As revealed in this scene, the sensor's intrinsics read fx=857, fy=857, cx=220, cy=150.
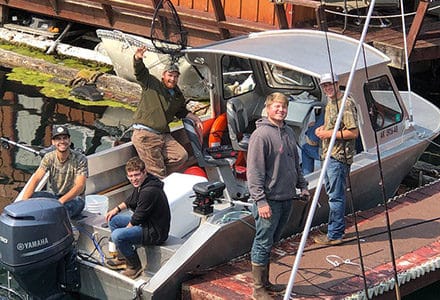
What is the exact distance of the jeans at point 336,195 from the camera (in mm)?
7432

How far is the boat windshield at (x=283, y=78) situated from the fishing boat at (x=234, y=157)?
0.04ft

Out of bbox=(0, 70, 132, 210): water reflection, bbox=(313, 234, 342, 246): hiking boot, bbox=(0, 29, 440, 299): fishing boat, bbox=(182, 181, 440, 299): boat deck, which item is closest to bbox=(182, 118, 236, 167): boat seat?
bbox=(0, 29, 440, 299): fishing boat

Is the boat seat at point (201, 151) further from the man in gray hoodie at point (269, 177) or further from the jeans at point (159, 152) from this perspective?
the man in gray hoodie at point (269, 177)

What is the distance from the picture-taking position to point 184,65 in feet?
43.6

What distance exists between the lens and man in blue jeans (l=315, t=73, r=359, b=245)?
727 cm

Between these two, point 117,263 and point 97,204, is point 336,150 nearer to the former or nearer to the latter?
point 117,263

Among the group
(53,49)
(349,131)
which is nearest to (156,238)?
(349,131)

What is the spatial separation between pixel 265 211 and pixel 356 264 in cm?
132

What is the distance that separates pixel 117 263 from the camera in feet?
23.3

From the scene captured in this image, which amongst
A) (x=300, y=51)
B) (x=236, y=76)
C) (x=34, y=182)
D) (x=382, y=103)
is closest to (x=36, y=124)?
(x=236, y=76)

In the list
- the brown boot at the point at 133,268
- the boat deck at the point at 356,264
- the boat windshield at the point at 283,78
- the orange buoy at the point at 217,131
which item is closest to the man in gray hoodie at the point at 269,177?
the boat deck at the point at 356,264

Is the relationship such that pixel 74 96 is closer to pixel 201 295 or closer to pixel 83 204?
pixel 83 204

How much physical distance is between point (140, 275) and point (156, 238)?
326 mm

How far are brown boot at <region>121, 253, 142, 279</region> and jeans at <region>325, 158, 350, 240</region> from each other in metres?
1.77
